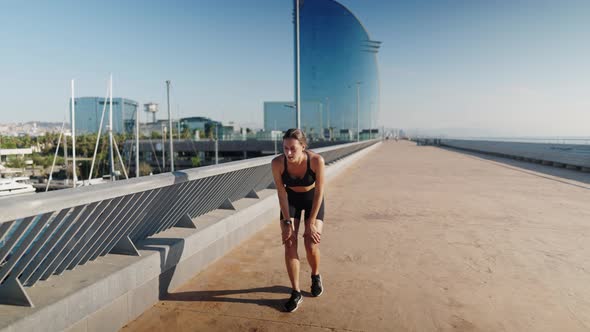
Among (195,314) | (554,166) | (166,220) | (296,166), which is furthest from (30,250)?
(554,166)

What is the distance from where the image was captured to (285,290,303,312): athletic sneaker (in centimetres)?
301

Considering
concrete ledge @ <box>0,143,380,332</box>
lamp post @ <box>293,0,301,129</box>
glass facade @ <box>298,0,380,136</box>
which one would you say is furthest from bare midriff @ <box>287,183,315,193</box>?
glass facade @ <box>298,0,380,136</box>

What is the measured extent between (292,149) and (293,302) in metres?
1.27

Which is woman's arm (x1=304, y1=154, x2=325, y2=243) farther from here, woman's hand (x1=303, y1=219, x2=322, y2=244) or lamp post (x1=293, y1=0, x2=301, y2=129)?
lamp post (x1=293, y1=0, x2=301, y2=129)

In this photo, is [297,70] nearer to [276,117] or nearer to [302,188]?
[302,188]

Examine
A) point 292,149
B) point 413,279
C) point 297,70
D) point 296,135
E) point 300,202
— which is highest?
point 297,70

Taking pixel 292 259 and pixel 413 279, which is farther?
pixel 413 279

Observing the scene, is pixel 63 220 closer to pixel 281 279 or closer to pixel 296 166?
pixel 296 166

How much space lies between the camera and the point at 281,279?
145 inches

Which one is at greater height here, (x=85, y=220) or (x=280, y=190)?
(x=280, y=190)

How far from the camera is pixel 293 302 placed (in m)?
3.04

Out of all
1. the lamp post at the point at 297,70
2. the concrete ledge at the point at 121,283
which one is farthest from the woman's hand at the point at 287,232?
the lamp post at the point at 297,70

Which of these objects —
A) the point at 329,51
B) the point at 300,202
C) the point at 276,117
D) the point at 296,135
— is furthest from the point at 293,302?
the point at 329,51

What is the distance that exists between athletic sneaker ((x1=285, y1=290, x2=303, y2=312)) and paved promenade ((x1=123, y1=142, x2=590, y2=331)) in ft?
0.21
